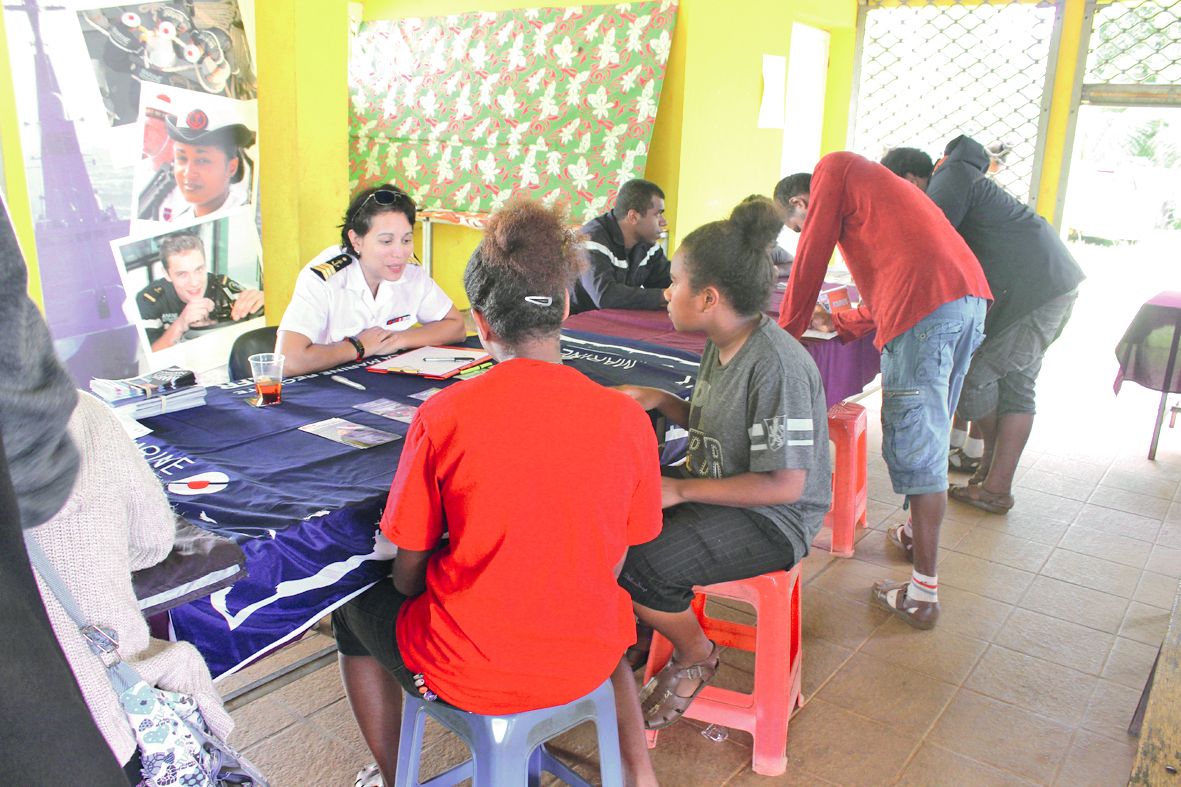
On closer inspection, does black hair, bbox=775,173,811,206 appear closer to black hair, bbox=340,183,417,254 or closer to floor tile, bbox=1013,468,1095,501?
black hair, bbox=340,183,417,254

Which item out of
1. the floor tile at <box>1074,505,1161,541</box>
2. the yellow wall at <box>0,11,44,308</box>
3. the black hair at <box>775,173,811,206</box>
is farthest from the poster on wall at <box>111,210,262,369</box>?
the floor tile at <box>1074,505,1161,541</box>

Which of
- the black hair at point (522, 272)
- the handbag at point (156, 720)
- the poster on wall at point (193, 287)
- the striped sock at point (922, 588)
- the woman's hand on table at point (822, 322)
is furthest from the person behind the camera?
the poster on wall at point (193, 287)

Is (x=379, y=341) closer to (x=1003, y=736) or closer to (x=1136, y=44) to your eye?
(x=1003, y=736)

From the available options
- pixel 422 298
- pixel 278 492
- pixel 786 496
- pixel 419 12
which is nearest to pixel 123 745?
pixel 278 492

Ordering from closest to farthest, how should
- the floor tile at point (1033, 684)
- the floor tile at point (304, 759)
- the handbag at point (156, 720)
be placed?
the handbag at point (156, 720) < the floor tile at point (304, 759) < the floor tile at point (1033, 684)

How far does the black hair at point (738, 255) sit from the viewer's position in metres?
1.89

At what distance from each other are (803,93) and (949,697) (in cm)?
493

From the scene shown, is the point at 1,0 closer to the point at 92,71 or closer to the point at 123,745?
the point at 92,71

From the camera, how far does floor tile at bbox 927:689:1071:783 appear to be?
6.75 ft

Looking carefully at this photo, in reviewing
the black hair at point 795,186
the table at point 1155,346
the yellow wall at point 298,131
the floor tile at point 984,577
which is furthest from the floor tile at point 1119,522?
the yellow wall at point 298,131

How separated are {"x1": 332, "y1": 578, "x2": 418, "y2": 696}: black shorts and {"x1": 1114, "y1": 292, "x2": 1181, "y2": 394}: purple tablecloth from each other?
371 cm

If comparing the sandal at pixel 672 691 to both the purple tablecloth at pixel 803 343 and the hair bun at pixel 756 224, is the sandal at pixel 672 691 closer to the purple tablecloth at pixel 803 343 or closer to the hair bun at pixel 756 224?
the hair bun at pixel 756 224

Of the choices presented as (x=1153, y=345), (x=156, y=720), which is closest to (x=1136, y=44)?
(x=1153, y=345)

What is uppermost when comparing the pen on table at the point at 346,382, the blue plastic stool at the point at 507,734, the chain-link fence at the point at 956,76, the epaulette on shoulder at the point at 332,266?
the chain-link fence at the point at 956,76
